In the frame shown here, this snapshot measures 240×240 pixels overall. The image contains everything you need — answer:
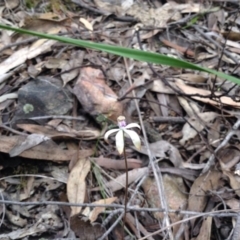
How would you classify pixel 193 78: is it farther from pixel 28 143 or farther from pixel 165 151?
pixel 28 143

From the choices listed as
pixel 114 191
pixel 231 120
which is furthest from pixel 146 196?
pixel 231 120

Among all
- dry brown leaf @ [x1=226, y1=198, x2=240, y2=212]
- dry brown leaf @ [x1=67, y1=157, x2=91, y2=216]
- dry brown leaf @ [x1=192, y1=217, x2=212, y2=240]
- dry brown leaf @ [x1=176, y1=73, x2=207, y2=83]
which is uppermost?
dry brown leaf @ [x1=67, y1=157, x2=91, y2=216]

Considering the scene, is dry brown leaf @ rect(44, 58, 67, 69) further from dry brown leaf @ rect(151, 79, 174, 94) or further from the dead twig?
the dead twig

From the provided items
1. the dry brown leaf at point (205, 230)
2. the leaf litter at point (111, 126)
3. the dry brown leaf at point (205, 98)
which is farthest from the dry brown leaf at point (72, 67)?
the dry brown leaf at point (205, 230)

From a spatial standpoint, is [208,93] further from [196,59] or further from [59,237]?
[59,237]

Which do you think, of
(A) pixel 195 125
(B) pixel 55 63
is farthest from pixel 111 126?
(B) pixel 55 63

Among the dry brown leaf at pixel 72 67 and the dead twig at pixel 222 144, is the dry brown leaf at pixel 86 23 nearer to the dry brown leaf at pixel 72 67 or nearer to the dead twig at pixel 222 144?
the dry brown leaf at pixel 72 67

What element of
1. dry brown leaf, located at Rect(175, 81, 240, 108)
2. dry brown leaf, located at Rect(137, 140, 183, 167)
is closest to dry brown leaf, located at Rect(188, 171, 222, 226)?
dry brown leaf, located at Rect(137, 140, 183, 167)
